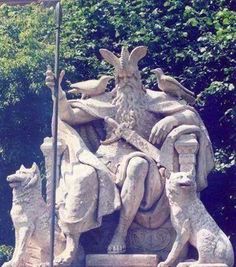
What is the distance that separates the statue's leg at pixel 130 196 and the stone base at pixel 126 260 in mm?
137

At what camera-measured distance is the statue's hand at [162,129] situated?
27812mm

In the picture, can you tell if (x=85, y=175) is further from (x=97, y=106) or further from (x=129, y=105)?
(x=129, y=105)

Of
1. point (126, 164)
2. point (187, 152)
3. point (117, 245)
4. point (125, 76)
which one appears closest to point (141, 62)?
point (125, 76)

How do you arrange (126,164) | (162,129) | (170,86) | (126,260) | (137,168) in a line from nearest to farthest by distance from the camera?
(126,260) < (137,168) < (126,164) < (162,129) < (170,86)

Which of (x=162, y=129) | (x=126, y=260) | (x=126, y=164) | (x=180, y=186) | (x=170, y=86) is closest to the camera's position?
(x=180, y=186)

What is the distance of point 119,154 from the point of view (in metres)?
27.9

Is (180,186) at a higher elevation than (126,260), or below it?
higher

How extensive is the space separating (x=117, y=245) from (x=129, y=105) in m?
1.82

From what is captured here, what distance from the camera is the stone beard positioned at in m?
28.1

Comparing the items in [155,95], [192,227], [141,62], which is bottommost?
[192,227]

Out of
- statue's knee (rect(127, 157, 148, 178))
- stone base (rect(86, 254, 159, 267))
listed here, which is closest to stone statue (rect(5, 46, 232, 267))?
statue's knee (rect(127, 157, 148, 178))

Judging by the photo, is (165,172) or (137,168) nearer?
(137,168)

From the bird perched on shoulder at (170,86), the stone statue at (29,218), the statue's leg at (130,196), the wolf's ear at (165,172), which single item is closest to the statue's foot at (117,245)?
the statue's leg at (130,196)

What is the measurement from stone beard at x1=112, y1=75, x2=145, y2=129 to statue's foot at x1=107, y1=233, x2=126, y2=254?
142 centimetres
